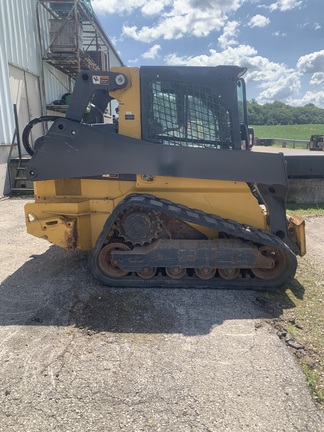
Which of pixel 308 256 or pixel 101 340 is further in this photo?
pixel 308 256

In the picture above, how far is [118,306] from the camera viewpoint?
377 centimetres

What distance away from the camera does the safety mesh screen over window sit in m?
4.18

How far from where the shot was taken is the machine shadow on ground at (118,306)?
344 cm

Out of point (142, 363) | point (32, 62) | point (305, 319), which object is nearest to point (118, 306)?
point (142, 363)

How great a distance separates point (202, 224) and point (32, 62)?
453 inches

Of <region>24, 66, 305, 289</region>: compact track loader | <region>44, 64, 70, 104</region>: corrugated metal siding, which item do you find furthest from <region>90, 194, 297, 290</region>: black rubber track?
<region>44, 64, 70, 104</region>: corrugated metal siding

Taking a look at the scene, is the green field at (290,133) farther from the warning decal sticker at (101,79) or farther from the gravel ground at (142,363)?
the gravel ground at (142,363)

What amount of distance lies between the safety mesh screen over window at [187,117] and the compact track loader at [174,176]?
12 millimetres

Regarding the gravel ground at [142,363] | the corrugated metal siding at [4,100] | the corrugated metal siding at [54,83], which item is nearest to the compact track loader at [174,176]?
the gravel ground at [142,363]

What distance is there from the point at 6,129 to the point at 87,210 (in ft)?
24.3

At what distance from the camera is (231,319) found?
11.6 feet

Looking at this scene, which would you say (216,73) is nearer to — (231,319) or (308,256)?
(231,319)

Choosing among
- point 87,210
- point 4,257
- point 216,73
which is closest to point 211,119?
point 216,73

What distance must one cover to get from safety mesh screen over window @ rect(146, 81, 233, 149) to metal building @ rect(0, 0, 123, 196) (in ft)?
22.0
